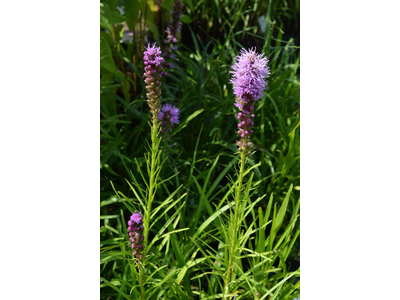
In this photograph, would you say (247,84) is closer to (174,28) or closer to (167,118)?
(167,118)

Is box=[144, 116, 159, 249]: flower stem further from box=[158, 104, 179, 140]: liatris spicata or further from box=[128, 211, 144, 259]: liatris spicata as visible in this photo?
box=[158, 104, 179, 140]: liatris spicata

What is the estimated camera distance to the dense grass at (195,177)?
144cm

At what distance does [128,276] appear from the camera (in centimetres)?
149

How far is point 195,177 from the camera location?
71.2 inches

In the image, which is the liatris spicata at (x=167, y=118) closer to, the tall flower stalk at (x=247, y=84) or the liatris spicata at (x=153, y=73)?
the liatris spicata at (x=153, y=73)

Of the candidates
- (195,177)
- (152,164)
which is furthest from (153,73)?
(195,177)

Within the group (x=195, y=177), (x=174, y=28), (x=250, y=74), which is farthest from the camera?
(x=174, y=28)

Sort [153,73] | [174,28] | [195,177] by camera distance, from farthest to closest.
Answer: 1. [174,28]
2. [195,177]
3. [153,73]

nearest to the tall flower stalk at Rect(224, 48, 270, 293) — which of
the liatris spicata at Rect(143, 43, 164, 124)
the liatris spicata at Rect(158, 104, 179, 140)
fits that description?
the liatris spicata at Rect(143, 43, 164, 124)

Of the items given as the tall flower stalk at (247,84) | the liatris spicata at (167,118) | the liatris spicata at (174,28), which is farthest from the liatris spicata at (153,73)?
the liatris spicata at (174,28)

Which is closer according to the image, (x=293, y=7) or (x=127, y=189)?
(x=127, y=189)

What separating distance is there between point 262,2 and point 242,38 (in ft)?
1.72
